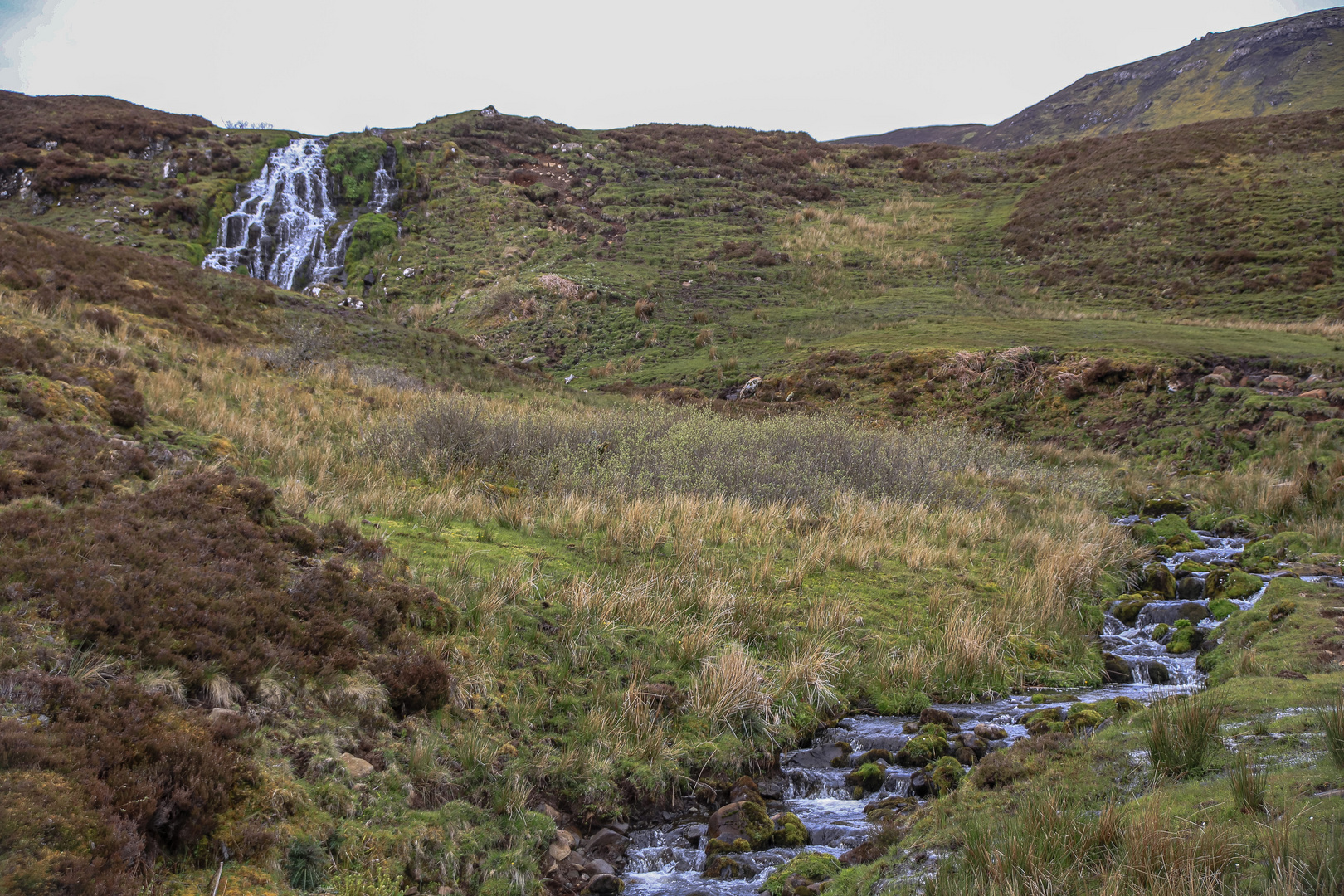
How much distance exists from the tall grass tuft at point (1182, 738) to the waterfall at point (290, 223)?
3832 centimetres

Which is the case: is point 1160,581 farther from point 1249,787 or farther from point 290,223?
point 290,223

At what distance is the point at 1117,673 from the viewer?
279 inches

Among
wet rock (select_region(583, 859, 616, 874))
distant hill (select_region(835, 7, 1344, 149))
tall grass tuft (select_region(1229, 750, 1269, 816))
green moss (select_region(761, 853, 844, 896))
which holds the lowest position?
wet rock (select_region(583, 859, 616, 874))

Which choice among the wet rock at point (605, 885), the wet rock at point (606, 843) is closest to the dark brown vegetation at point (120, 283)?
the wet rock at point (606, 843)

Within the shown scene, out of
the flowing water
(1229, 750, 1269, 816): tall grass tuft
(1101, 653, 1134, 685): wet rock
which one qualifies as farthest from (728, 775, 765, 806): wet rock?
(1101, 653, 1134, 685): wet rock

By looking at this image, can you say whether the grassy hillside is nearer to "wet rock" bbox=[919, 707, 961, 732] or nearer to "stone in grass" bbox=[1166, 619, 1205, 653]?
"wet rock" bbox=[919, 707, 961, 732]

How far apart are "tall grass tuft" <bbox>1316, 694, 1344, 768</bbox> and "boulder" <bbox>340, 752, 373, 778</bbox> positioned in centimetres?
484

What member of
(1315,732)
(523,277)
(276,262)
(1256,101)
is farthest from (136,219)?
(1256,101)

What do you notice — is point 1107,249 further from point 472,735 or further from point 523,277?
point 472,735

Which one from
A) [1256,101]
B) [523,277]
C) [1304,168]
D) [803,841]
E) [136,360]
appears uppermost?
[1256,101]

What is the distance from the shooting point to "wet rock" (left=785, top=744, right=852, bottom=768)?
5566 millimetres

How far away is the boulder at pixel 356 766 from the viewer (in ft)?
13.1

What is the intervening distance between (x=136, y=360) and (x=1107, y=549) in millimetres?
14588

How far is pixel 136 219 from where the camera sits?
111ft
